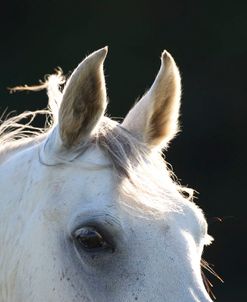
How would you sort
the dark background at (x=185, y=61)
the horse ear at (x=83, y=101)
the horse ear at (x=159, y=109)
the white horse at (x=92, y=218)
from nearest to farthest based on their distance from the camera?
the white horse at (x=92, y=218) → the horse ear at (x=83, y=101) → the horse ear at (x=159, y=109) → the dark background at (x=185, y=61)

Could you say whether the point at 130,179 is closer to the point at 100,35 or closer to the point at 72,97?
the point at 72,97

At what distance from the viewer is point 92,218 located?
218 cm

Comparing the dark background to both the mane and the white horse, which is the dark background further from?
the white horse

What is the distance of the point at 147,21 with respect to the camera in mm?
9594

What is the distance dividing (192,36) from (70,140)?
7.58 metres

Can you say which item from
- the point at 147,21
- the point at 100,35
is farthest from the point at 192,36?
the point at 100,35

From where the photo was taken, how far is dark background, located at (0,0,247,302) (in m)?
8.92

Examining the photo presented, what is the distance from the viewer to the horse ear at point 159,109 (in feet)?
8.57

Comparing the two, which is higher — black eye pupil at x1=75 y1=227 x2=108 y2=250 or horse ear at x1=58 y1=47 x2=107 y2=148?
horse ear at x1=58 y1=47 x2=107 y2=148

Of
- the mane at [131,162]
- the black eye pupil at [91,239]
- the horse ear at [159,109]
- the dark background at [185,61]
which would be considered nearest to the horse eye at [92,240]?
the black eye pupil at [91,239]

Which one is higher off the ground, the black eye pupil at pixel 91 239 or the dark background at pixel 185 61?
the black eye pupil at pixel 91 239

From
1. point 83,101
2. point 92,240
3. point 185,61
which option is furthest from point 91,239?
point 185,61

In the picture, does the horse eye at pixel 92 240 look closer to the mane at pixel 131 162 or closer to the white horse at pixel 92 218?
the white horse at pixel 92 218

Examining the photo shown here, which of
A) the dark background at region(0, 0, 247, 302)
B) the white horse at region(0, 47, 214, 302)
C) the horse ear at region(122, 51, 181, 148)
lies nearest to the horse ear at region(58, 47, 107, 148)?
the white horse at region(0, 47, 214, 302)
